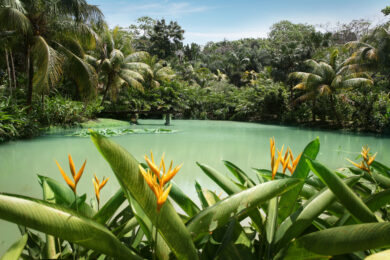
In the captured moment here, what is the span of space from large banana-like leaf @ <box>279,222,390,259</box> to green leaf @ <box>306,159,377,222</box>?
0.26ft

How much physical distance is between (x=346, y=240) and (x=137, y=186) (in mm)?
364

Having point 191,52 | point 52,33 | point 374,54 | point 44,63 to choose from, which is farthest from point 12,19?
point 191,52

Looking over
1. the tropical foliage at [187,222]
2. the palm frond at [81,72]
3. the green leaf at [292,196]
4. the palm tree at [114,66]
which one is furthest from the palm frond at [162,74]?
the green leaf at [292,196]

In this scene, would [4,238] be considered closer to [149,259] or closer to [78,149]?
[149,259]

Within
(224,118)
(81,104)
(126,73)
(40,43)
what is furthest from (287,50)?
(40,43)

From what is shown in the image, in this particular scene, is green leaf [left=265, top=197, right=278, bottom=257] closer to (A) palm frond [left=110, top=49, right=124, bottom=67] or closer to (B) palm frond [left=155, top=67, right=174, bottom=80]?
(A) palm frond [left=110, top=49, right=124, bottom=67]

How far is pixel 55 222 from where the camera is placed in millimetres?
399

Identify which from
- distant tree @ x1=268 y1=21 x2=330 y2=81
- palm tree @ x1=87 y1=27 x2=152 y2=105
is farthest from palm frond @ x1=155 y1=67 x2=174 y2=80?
distant tree @ x1=268 y1=21 x2=330 y2=81

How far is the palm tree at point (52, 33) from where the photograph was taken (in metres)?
7.07

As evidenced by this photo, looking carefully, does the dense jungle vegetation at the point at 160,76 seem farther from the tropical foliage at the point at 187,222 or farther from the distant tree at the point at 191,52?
the tropical foliage at the point at 187,222

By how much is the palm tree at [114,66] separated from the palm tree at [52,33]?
11.9ft

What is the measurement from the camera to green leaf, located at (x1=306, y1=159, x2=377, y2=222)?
512 millimetres

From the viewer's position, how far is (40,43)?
25.0 ft

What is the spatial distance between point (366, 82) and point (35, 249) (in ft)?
42.7
